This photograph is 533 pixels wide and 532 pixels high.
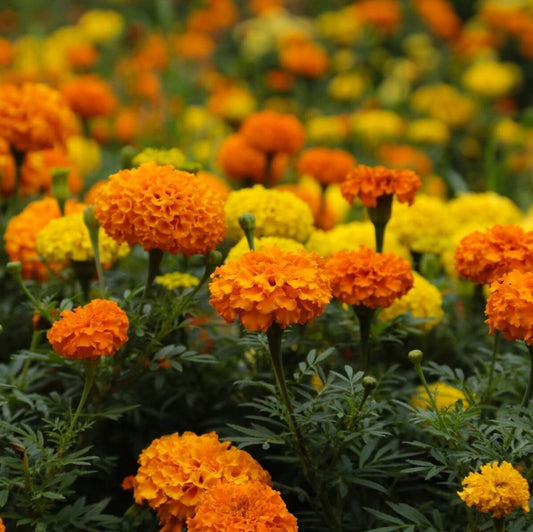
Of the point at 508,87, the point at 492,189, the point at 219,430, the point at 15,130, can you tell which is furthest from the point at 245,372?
the point at 508,87

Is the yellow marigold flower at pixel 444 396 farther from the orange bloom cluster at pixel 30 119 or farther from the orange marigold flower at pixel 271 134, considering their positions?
the orange marigold flower at pixel 271 134

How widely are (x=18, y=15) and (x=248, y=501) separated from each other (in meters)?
5.01

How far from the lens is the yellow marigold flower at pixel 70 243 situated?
1821mm

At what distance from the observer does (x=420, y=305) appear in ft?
6.27

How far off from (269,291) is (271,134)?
148 cm

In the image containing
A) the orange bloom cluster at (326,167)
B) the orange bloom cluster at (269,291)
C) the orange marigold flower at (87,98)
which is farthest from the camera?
the orange marigold flower at (87,98)

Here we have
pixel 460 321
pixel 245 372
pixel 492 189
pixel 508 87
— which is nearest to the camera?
pixel 245 372

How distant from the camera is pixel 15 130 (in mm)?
2102

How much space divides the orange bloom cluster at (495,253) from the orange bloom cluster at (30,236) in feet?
2.91

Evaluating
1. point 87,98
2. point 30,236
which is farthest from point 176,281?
point 87,98

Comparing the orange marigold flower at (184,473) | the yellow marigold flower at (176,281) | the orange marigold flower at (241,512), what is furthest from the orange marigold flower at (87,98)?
the orange marigold flower at (241,512)

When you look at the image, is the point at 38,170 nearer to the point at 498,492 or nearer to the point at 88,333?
the point at 88,333

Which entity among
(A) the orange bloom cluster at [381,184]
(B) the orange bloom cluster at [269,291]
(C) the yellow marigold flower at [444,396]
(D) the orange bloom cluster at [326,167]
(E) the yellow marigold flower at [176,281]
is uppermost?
(B) the orange bloom cluster at [269,291]

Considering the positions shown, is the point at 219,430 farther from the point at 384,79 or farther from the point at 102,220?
the point at 384,79
